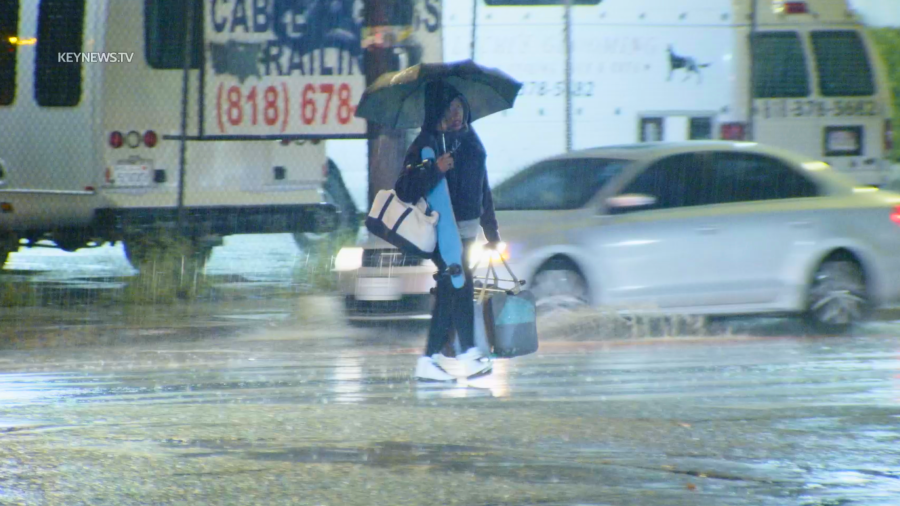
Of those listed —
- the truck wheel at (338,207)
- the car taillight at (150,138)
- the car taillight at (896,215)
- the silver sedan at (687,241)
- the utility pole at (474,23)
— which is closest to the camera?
the silver sedan at (687,241)

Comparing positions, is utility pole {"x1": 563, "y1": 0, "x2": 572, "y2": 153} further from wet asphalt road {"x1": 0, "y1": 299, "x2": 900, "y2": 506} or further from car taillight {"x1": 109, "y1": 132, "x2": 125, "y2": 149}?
wet asphalt road {"x1": 0, "y1": 299, "x2": 900, "y2": 506}

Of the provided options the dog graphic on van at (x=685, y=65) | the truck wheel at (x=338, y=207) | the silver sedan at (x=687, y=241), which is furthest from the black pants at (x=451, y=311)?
the dog graphic on van at (x=685, y=65)

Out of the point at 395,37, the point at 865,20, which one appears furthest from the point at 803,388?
the point at 865,20

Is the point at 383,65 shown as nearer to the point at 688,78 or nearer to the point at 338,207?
the point at 338,207

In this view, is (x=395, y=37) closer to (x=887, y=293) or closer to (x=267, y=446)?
(x=887, y=293)

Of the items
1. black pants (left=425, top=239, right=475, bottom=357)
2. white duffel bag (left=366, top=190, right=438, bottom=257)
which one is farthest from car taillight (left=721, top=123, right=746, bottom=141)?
white duffel bag (left=366, top=190, right=438, bottom=257)

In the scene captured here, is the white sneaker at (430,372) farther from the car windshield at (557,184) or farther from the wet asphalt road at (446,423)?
the car windshield at (557,184)

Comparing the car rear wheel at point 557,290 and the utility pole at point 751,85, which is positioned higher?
the utility pole at point 751,85

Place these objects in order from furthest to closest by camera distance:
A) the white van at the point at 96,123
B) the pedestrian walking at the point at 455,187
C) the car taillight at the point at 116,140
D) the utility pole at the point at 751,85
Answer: the utility pole at the point at 751,85 < the car taillight at the point at 116,140 < the white van at the point at 96,123 < the pedestrian walking at the point at 455,187

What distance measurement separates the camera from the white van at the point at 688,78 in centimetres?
1535

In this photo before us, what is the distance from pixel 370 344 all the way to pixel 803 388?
327 cm

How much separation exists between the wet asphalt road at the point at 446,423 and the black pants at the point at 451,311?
0.29m

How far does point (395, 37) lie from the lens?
11.9m

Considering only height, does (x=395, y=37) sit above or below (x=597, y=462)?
above
